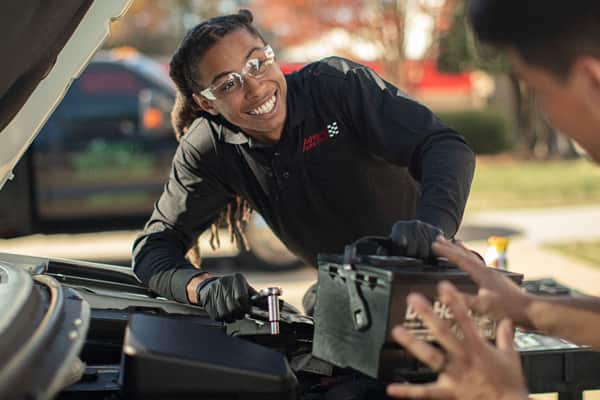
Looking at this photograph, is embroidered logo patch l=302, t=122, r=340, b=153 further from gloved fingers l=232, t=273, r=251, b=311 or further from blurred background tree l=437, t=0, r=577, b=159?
blurred background tree l=437, t=0, r=577, b=159

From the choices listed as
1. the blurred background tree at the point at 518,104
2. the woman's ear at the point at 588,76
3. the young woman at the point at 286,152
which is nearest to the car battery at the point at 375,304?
the woman's ear at the point at 588,76

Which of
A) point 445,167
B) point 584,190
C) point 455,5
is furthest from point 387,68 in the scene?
point 445,167

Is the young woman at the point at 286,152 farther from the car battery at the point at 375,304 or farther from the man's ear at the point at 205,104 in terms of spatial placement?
the car battery at the point at 375,304

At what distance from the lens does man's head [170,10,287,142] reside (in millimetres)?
2822

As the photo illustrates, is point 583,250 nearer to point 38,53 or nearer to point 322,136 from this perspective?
point 322,136

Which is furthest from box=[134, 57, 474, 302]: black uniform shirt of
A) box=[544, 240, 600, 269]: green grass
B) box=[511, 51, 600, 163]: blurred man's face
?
box=[544, 240, 600, 269]: green grass

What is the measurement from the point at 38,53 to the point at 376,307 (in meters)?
1.15

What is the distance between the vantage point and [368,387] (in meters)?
1.97

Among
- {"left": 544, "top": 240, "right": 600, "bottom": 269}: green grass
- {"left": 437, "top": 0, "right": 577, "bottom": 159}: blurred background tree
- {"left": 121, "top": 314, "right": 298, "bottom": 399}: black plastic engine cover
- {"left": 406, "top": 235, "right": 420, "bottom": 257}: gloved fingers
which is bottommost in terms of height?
{"left": 544, "top": 240, "right": 600, "bottom": 269}: green grass

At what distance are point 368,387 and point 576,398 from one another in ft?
2.56

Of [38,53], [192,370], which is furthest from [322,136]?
[192,370]

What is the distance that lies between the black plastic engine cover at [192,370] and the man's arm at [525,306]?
1.34ft

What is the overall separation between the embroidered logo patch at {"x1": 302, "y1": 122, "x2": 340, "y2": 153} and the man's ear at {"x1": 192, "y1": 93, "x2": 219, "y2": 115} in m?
0.34

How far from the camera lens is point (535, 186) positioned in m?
13.6
